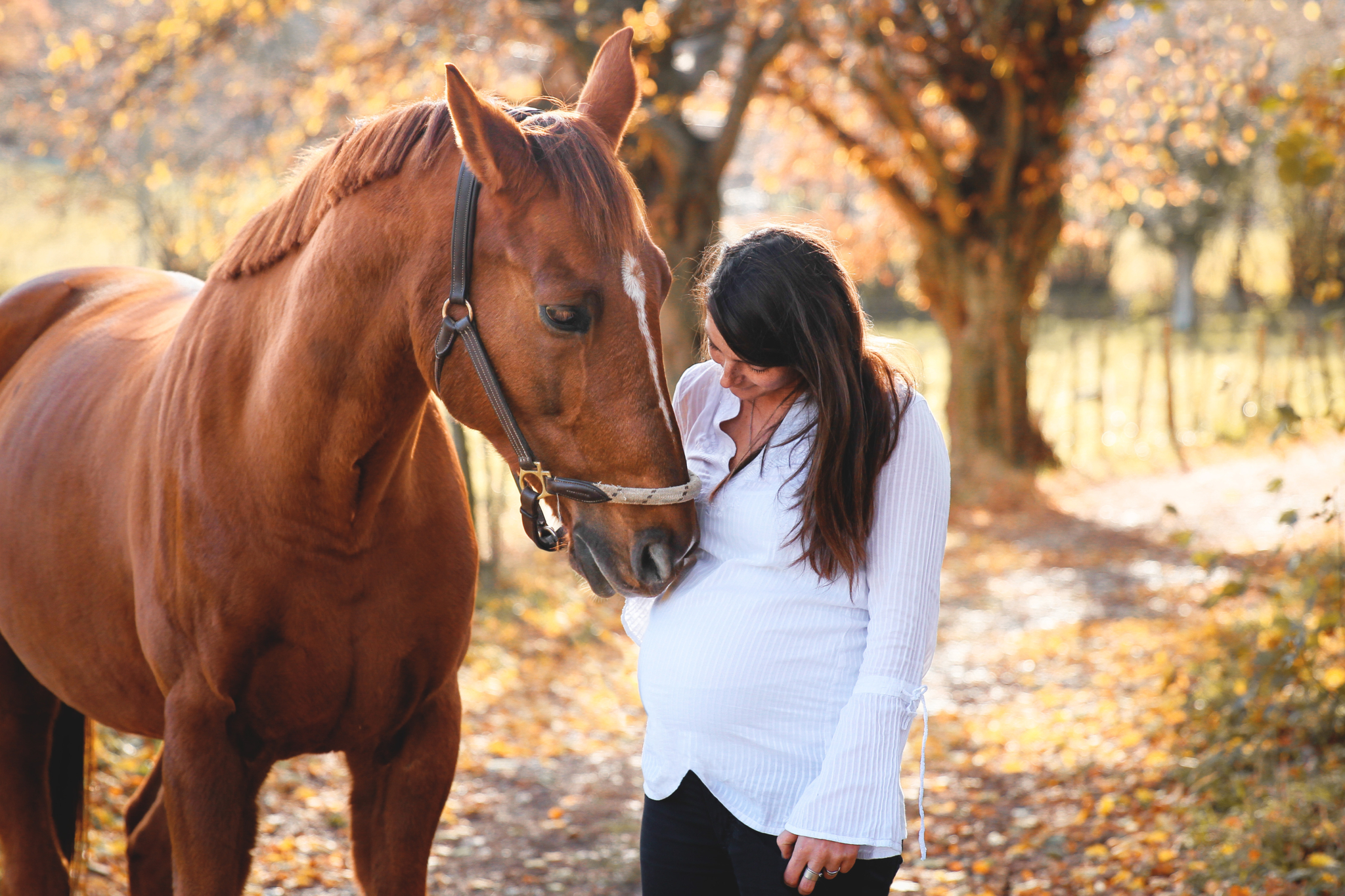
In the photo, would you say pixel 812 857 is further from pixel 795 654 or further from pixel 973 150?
pixel 973 150

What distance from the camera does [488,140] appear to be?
1.68 metres

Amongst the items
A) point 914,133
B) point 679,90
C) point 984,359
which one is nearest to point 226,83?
point 679,90

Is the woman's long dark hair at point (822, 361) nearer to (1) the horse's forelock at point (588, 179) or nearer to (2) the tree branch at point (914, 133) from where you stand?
(1) the horse's forelock at point (588, 179)

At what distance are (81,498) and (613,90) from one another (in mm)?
1609

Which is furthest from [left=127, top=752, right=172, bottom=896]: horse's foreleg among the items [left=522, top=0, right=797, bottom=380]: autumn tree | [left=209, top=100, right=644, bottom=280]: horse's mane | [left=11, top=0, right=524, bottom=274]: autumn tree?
[left=522, top=0, right=797, bottom=380]: autumn tree

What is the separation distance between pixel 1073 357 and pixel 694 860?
13706 mm

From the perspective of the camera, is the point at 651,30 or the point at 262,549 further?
the point at 651,30

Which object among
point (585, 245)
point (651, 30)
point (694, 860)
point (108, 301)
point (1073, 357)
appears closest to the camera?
point (585, 245)

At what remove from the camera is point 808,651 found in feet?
5.90

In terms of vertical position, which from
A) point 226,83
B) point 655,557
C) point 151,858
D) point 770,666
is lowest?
point 151,858

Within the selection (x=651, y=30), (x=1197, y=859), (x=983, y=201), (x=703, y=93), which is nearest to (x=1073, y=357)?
(x=983, y=201)

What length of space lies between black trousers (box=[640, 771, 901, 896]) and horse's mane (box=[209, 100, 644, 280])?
3.34 ft

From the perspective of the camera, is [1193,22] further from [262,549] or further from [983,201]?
[262,549]

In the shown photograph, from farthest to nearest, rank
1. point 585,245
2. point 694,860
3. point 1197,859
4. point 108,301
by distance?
point 1197,859, point 108,301, point 694,860, point 585,245
